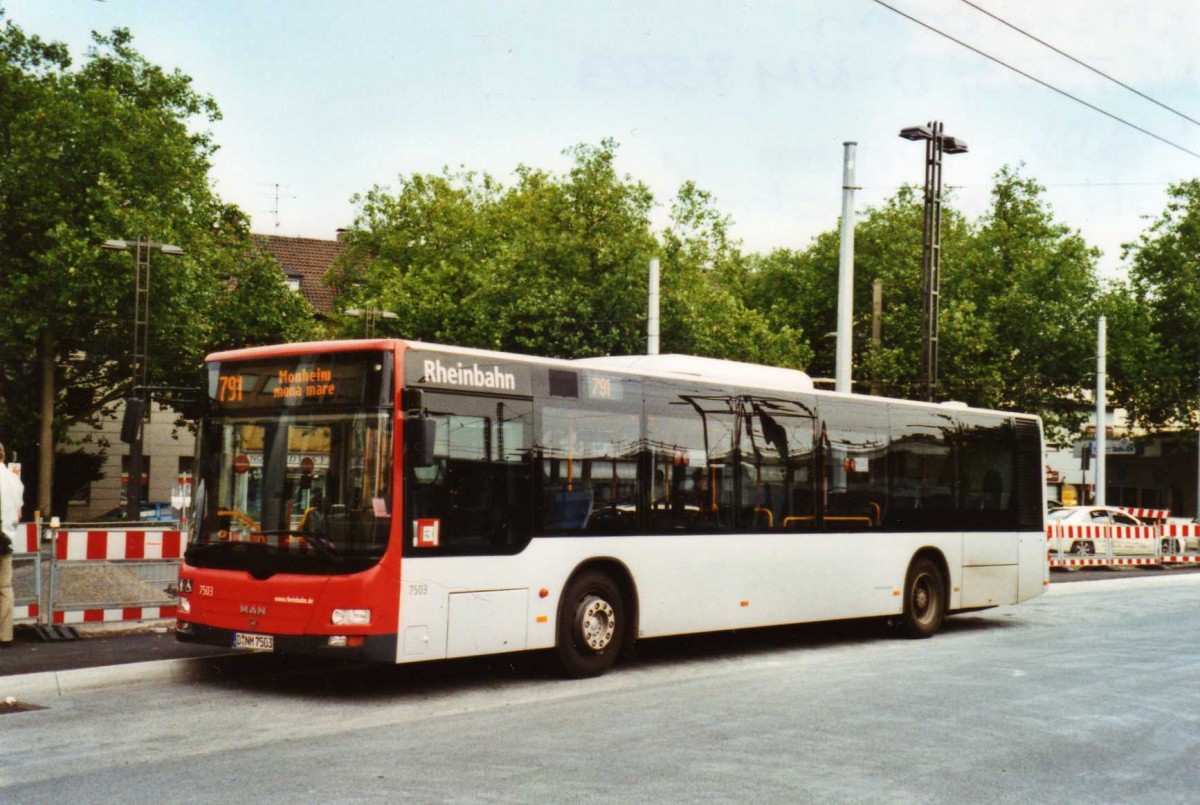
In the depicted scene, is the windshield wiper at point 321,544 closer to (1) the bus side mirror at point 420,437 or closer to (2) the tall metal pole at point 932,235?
(1) the bus side mirror at point 420,437

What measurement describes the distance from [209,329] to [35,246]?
5353mm

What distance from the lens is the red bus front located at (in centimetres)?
948

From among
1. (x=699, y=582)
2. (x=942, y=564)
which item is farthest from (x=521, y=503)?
(x=942, y=564)

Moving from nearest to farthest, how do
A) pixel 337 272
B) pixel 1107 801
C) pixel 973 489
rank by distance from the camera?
1. pixel 1107 801
2. pixel 973 489
3. pixel 337 272

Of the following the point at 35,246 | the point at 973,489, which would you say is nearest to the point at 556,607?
the point at 973,489

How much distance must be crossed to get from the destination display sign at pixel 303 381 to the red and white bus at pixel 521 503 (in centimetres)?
2

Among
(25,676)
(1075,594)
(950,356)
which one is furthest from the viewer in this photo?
(950,356)

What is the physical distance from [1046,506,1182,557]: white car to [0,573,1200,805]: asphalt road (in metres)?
16.6

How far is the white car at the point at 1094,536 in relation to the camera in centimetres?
2916

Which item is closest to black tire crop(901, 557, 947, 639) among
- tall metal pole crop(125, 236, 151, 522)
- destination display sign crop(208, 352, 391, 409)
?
destination display sign crop(208, 352, 391, 409)

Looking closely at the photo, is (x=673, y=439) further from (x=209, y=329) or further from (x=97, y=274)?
(x=209, y=329)

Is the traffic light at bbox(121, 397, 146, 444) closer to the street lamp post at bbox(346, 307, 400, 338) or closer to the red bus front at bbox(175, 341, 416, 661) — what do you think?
the red bus front at bbox(175, 341, 416, 661)

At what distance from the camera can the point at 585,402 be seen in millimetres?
11203

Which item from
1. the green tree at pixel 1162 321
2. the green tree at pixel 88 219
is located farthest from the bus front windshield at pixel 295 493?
the green tree at pixel 1162 321
